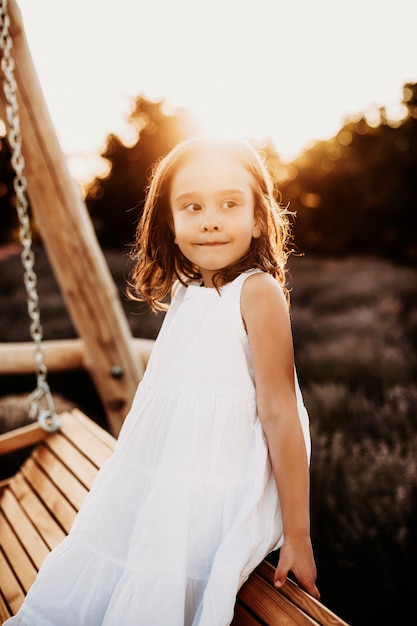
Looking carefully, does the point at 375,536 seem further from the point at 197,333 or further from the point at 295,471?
the point at 197,333

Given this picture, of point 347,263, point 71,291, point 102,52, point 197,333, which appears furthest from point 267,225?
point 347,263

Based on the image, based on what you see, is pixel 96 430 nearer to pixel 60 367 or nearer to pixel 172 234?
pixel 60 367

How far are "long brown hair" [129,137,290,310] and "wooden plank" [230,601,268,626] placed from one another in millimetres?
908

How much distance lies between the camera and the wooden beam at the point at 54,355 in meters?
3.05

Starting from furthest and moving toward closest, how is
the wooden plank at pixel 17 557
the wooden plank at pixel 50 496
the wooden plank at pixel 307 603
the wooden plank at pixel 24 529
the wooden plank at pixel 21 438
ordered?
1. the wooden plank at pixel 21 438
2. the wooden plank at pixel 50 496
3. the wooden plank at pixel 24 529
4. the wooden plank at pixel 17 557
5. the wooden plank at pixel 307 603

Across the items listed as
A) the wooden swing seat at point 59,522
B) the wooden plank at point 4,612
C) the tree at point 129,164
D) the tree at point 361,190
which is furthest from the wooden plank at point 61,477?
the tree at point 129,164

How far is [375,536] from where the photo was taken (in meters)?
2.62

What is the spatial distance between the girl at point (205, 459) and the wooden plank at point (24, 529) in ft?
1.30

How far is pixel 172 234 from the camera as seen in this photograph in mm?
→ 1741

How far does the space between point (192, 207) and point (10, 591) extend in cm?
140

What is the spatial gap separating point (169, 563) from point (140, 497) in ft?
0.68

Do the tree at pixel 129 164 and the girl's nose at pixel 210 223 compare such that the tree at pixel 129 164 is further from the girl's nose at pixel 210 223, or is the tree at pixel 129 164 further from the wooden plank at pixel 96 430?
the girl's nose at pixel 210 223

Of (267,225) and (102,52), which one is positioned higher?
(102,52)

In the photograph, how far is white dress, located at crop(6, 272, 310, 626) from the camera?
4.11ft
